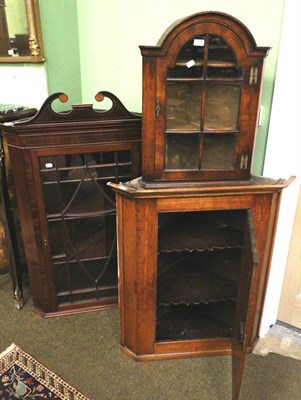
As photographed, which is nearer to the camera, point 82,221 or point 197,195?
point 197,195

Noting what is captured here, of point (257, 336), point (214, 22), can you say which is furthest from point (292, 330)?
point (214, 22)

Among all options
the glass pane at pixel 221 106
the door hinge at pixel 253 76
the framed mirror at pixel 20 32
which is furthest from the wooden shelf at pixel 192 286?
the framed mirror at pixel 20 32

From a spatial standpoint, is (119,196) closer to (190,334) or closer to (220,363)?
(190,334)

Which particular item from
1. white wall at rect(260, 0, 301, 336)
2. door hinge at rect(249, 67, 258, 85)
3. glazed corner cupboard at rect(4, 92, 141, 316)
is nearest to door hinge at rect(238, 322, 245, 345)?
white wall at rect(260, 0, 301, 336)

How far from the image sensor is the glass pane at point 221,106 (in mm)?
1389

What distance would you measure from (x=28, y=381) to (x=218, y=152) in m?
1.41

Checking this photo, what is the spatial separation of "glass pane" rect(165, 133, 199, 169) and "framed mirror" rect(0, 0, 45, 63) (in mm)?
1022

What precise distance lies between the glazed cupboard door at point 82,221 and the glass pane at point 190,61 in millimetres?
558

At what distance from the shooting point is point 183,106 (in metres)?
1.41

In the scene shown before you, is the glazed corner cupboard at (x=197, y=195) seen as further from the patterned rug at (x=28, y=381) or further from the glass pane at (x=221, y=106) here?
the patterned rug at (x=28, y=381)

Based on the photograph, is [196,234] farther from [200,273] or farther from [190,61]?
[190,61]

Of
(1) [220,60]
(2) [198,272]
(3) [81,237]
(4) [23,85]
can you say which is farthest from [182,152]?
(4) [23,85]

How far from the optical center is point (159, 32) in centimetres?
183

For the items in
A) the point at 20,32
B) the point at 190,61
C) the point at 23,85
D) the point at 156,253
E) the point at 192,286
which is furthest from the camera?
the point at 23,85
